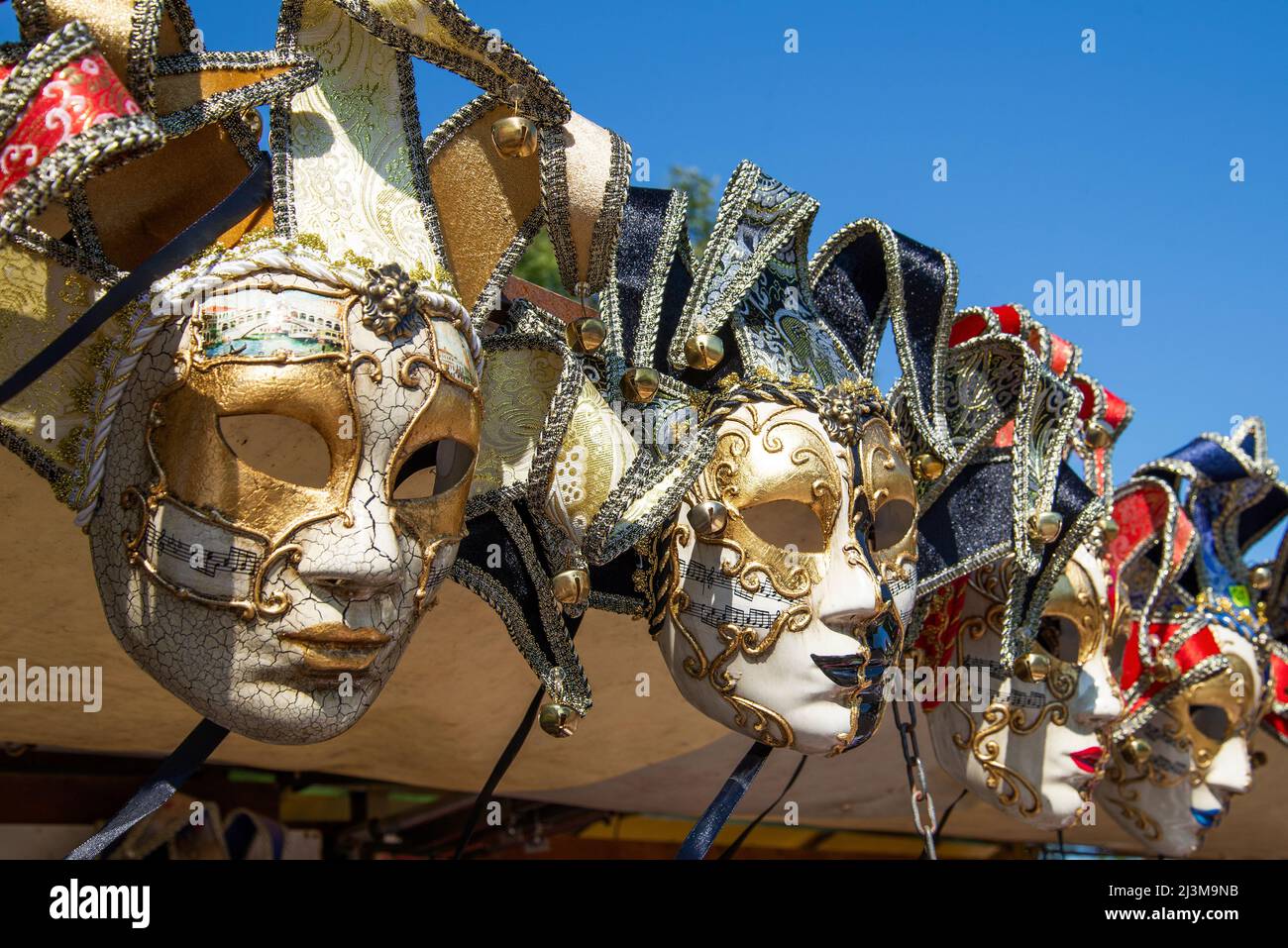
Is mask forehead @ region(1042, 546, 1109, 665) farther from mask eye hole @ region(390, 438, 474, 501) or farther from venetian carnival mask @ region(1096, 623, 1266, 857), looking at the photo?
mask eye hole @ region(390, 438, 474, 501)

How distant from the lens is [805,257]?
286 centimetres

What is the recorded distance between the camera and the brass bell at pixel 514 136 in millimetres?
2102

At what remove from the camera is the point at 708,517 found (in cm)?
238

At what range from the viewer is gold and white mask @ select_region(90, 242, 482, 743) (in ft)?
5.71

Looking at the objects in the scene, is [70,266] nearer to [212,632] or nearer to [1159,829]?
[212,632]

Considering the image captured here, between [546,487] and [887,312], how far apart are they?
45.3 inches

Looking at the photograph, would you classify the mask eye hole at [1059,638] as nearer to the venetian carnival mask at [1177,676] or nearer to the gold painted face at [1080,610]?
the gold painted face at [1080,610]

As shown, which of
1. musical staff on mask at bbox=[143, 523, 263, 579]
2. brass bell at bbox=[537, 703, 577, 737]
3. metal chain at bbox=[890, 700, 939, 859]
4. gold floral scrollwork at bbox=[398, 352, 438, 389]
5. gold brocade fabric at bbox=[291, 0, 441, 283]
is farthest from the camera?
metal chain at bbox=[890, 700, 939, 859]

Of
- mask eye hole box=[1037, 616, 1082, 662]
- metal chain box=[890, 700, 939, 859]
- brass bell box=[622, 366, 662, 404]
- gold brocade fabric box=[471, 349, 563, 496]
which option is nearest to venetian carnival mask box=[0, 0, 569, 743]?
gold brocade fabric box=[471, 349, 563, 496]

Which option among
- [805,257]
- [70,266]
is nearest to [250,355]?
[70,266]

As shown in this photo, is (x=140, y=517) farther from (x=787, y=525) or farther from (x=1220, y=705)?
(x=1220, y=705)

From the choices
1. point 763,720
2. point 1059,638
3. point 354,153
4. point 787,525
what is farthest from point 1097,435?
point 354,153

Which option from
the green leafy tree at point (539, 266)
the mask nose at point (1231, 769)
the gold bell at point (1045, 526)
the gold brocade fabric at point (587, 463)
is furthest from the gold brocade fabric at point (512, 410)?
the green leafy tree at point (539, 266)

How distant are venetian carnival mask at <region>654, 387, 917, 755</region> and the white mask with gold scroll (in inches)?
37.5
